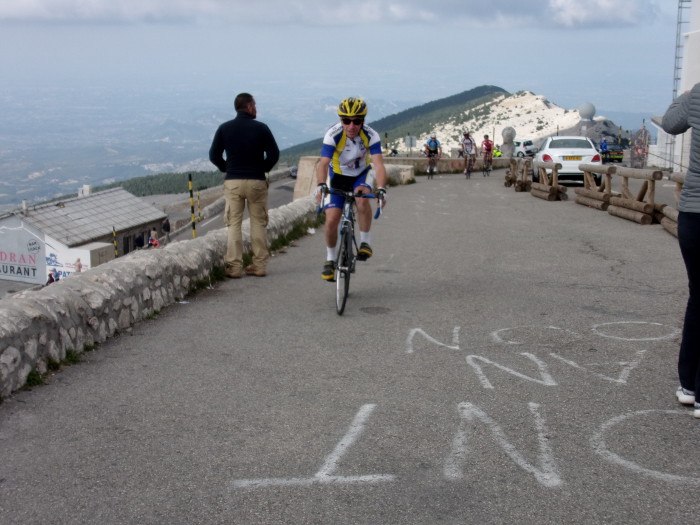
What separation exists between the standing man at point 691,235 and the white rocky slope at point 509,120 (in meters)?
125

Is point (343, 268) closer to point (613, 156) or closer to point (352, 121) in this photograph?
point (352, 121)

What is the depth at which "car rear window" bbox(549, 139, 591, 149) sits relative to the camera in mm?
26442

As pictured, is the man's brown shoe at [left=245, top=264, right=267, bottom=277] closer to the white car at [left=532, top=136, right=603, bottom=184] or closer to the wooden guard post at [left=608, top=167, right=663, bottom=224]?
the wooden guard post at [left=608, top=167, right=663, bottom=224]

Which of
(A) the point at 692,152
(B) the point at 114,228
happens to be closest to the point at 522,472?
(A) the point at 692,152

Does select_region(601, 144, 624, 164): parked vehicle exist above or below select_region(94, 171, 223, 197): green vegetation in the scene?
above

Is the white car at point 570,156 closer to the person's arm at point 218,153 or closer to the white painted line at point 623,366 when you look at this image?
the person's arm at point 218,153

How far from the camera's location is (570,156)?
84.1 ft

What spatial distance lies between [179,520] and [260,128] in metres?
7.01

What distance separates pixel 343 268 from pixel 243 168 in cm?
258

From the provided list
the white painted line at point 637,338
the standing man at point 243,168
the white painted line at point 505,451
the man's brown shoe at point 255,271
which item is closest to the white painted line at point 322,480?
the white painted line at point 505,451

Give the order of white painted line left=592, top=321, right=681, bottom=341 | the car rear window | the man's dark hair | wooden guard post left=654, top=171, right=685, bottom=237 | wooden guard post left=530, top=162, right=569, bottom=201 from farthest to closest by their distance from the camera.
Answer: the car rear window < wooden guard post left=530, top=162, right=569, bottom=201 < wooden guard post left=654, top=171, right=685, bottom=237 < the man's dark hair < white painted line left=592, top=321, right=681, bottom=341

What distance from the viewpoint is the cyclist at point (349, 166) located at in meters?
8.33

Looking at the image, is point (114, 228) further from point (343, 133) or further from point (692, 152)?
point (692, 152)

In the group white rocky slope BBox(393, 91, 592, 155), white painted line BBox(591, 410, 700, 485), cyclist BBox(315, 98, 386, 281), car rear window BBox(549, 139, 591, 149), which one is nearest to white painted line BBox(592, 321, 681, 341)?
white painted line BBox(591, 410, 700, 485)
